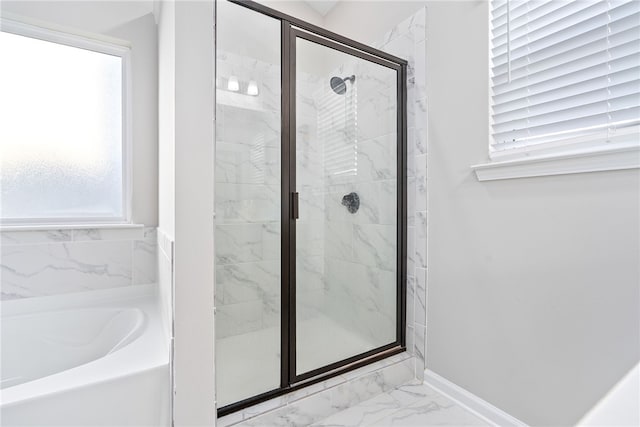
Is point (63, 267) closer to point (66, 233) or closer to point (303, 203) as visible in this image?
point (66, 233)

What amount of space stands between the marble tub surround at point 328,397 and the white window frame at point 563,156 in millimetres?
1113

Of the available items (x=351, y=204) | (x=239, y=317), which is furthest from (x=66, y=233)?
(x=351, y=204)

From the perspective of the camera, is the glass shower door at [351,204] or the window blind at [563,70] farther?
the glass shower door at [351,204]

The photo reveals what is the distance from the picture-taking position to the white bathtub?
3.09 feet

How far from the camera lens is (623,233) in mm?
1000

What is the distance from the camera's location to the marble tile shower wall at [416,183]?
171 cm

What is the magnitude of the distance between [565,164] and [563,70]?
37 centimetres

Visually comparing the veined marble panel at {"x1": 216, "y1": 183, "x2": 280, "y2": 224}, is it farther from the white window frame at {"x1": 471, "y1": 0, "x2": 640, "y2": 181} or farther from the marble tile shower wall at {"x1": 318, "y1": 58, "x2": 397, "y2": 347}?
the white window frame at {"x1": 471, "y1": 0, "x2": 640, "y2": 181}

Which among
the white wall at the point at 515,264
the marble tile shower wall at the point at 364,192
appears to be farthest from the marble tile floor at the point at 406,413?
the marble tile shower wall at the point at 364,192

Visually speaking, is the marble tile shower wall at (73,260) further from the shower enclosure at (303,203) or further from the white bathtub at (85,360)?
Answer: the shower enclosure at (303,203)

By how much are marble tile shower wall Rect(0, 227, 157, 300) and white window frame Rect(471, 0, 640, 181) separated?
2002 mm

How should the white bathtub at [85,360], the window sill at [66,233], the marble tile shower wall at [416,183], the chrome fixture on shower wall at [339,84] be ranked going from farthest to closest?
the chrome fixture on shower wall at [339,84] < the marble tile shower wall at [416,183] < the window sill at [66,233] < the white bathtub at [85,360]

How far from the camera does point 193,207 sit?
1.04 metres

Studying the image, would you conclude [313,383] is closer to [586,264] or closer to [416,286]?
[416,286]
